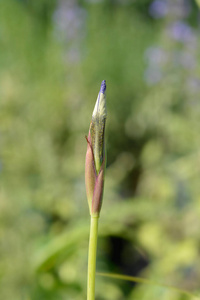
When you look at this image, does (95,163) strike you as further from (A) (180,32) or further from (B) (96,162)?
(A) (180,32)

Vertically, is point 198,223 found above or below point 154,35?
below

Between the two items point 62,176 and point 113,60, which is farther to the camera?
point 113,60

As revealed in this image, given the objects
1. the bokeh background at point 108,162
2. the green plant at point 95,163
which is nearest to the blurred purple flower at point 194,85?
the bokeh background at point 108,162

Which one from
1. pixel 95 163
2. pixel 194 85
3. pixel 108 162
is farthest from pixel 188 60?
pixel 95 163

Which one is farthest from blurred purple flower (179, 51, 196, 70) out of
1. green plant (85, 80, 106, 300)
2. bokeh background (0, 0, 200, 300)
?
green plant (85, 80, 106, 300)

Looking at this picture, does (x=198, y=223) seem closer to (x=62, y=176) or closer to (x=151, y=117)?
(x=62, y=176)

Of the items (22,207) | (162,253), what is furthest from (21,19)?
(162,253)

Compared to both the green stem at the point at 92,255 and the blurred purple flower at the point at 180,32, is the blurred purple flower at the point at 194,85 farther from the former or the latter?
the green stem at the point at 92,255

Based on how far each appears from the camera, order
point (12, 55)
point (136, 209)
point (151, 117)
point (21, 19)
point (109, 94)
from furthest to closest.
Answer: point (21, 19), point (12, 55), point (109, 94), point (151, 117), point (136, 209)
